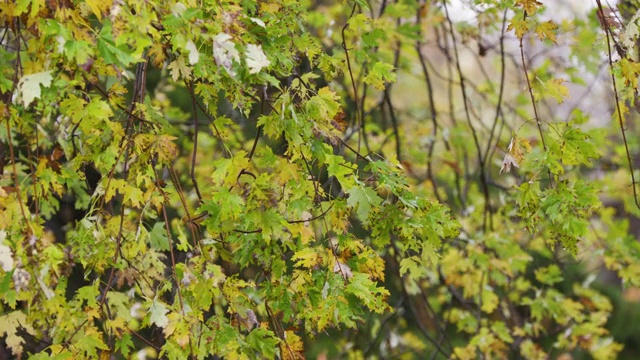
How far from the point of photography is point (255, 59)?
2242mm

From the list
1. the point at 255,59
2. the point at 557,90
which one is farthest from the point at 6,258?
the point at 557,90

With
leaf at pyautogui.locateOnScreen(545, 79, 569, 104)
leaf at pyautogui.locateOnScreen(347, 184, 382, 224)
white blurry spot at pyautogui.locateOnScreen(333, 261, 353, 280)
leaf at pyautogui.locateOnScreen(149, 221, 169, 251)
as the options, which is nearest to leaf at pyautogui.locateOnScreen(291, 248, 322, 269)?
white blurry spot at pyautogui.locateOnScreen(333, 261, 353, 280)

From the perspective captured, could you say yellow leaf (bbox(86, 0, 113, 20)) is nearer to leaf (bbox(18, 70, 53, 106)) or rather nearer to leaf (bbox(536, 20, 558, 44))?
leaf (bbox(18, 70, 53, 106))

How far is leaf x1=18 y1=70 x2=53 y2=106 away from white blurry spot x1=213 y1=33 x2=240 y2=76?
20.1 inches

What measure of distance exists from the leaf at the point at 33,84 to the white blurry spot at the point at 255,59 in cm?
59

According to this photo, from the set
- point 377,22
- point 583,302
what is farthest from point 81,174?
point 583,302

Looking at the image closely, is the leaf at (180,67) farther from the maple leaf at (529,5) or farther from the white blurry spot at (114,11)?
the maple leaf at (529,5)

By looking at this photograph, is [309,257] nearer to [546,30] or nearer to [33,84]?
[33,84]

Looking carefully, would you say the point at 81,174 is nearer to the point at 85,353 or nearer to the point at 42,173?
the point at 42,173

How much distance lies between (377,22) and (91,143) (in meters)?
2.49

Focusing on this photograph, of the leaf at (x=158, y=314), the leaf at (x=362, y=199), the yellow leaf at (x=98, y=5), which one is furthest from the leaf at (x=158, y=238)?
the yellow leaf at (x=98, y=5)

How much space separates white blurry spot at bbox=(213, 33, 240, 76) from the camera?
7.14 ft

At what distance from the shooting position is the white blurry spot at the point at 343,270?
2603 millimetres

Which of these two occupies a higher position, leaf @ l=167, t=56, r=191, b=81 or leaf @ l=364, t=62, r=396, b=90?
leaf @ l=364, t=62, r=396, b=90
